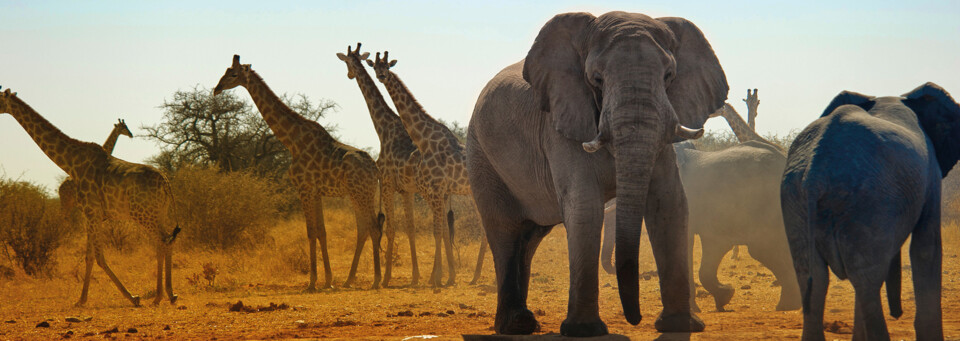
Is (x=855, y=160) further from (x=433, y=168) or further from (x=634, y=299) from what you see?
(x=433, y=168)

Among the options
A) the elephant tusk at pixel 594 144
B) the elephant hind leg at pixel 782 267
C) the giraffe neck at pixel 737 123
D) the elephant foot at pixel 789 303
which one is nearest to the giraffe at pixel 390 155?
the giraffe neck at pixel 737 123

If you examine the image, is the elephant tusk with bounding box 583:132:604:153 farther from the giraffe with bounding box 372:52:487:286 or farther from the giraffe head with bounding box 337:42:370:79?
the giraffe head with bounding box 337:42:370:79

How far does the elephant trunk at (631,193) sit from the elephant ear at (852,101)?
0.97m

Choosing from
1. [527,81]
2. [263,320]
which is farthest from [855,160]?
[263,320]

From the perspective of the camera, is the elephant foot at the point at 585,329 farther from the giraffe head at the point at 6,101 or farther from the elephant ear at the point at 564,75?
the giraffe head at the point at 6,101

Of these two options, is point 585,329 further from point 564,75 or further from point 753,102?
point 753,102

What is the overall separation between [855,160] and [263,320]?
17.2 feet

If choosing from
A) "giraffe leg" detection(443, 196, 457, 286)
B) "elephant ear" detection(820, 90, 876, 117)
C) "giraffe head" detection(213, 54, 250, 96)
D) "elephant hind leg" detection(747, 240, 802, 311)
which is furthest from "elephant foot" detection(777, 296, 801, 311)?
"giraffe head" detection(213, 54, 250, 96)

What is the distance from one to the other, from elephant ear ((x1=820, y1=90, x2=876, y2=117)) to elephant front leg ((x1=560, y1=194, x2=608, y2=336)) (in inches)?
53.6

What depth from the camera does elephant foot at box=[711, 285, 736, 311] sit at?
7938 millimetres

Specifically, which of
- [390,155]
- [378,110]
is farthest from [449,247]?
[378,110]

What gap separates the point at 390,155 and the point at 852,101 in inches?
326

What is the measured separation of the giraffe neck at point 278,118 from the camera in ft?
39.2

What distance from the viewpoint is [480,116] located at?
Result: 19.8 ft
